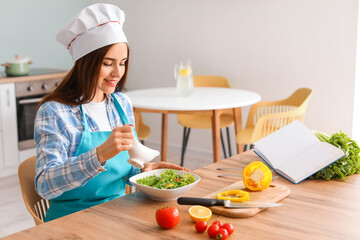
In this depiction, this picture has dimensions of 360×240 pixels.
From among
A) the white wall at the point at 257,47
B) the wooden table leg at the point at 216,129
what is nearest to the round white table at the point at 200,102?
the wooden table leg at the point at 216,129

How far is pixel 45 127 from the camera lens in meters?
1.71

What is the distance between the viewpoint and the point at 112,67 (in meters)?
1.76

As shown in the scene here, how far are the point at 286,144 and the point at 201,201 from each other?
1.89 feet

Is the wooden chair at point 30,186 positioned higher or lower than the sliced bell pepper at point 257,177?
lower

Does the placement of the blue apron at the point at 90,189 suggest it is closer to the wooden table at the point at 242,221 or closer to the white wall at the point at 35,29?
the wooden table at the point at 242,221

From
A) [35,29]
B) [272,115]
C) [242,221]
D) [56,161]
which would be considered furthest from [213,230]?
[35,29]

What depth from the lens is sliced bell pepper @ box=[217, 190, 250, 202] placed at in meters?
1.44

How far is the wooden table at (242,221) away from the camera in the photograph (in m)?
1.26

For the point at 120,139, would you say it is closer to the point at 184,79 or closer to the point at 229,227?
the point at 229,227

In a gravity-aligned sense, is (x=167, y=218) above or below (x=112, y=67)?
below

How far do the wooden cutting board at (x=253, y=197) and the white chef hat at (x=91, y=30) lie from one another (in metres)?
0.66

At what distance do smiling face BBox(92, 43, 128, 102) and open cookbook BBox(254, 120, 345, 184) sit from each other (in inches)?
23.3

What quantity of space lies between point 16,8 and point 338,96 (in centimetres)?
311

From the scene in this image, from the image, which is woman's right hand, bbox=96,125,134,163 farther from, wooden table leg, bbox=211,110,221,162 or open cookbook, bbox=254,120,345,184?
Result: wooden table leg, bbox=211,110,221,162
